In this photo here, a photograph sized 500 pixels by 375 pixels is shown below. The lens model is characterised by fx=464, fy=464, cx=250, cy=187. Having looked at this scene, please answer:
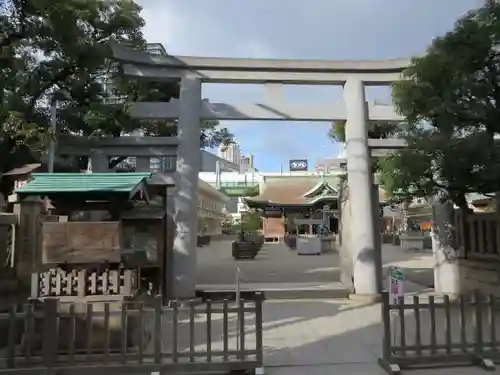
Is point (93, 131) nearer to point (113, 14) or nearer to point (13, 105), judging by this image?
point (13, 105)

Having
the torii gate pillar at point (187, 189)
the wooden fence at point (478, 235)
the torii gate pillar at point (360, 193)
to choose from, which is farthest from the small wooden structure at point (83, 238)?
the wooden fence at point (478, 235)

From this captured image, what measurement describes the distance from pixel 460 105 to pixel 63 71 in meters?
7.79

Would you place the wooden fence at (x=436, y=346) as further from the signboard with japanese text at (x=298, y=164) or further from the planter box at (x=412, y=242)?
the signboard with japanese text at (x=298, y=164)

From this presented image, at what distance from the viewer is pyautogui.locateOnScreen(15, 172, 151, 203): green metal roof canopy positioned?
7141 millimetres

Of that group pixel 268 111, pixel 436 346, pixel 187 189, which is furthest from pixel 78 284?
pixel 268 111

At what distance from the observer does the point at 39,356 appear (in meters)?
5.45

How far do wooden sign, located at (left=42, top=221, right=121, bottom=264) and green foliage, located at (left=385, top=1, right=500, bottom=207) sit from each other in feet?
17.4

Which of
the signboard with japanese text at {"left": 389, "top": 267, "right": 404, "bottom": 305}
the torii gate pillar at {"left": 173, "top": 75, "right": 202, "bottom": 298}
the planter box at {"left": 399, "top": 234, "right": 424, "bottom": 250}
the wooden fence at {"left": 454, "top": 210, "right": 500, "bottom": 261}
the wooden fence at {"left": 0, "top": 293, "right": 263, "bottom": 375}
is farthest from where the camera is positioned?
the planter box at {"left": 399, "top": 234, "right": 424, "bottom": 250}

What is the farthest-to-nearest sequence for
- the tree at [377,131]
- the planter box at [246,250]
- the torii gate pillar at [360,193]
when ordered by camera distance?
the planter box at [246,250], the tree at [377,131], the torii gate pillar at [360,193]

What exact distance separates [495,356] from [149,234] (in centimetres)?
668

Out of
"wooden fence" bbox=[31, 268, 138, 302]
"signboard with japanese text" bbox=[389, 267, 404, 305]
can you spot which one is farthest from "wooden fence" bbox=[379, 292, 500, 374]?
"wooden fence" bbox=[31, 268, 138, 302]

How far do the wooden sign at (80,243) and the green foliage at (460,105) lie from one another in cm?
531

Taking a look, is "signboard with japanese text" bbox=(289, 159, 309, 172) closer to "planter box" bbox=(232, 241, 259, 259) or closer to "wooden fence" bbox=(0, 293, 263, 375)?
"planter box" bbox=(232, 241, 259, 259)

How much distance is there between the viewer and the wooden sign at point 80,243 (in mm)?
6680
